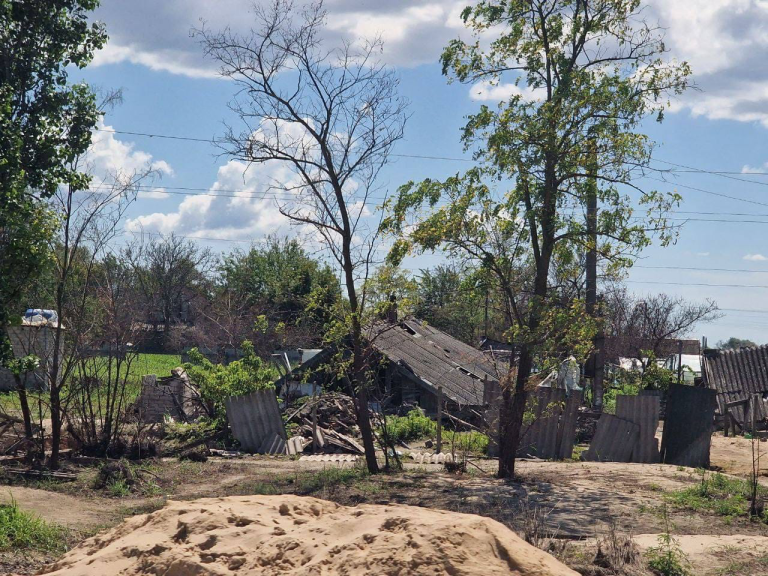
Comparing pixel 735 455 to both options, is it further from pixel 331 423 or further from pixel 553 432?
pixel 331 423

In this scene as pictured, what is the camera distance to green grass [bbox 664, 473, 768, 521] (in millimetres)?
11688

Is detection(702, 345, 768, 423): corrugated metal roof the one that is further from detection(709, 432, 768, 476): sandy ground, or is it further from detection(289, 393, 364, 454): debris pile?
detection(289, 393, 364, 454): debris pile

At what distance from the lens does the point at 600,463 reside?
55.8 ft

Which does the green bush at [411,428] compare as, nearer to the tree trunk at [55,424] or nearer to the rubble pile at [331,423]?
the rubble pile at [331,423]

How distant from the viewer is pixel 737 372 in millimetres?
30344

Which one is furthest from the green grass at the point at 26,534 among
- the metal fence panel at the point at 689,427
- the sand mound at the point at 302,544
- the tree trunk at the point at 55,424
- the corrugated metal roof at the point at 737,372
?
A: the corrugated metal roof at the point at 737,372

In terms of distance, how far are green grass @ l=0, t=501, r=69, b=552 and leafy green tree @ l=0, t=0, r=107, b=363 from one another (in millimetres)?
4035

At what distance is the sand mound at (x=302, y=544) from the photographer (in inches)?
197

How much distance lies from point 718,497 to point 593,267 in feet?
32.1

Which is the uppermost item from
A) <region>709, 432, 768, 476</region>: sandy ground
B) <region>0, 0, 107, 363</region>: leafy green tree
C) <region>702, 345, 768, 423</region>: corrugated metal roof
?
<region>0, 0, 107, 363</region>: leafy green tree

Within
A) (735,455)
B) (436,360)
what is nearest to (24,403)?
(735,455)

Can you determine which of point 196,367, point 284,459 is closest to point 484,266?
point 284,459

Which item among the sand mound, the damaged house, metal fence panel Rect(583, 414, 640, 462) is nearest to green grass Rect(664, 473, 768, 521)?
metal fence panel Rect(583, 414, 640, 462)

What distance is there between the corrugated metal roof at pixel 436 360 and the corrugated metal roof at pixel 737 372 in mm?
7808
